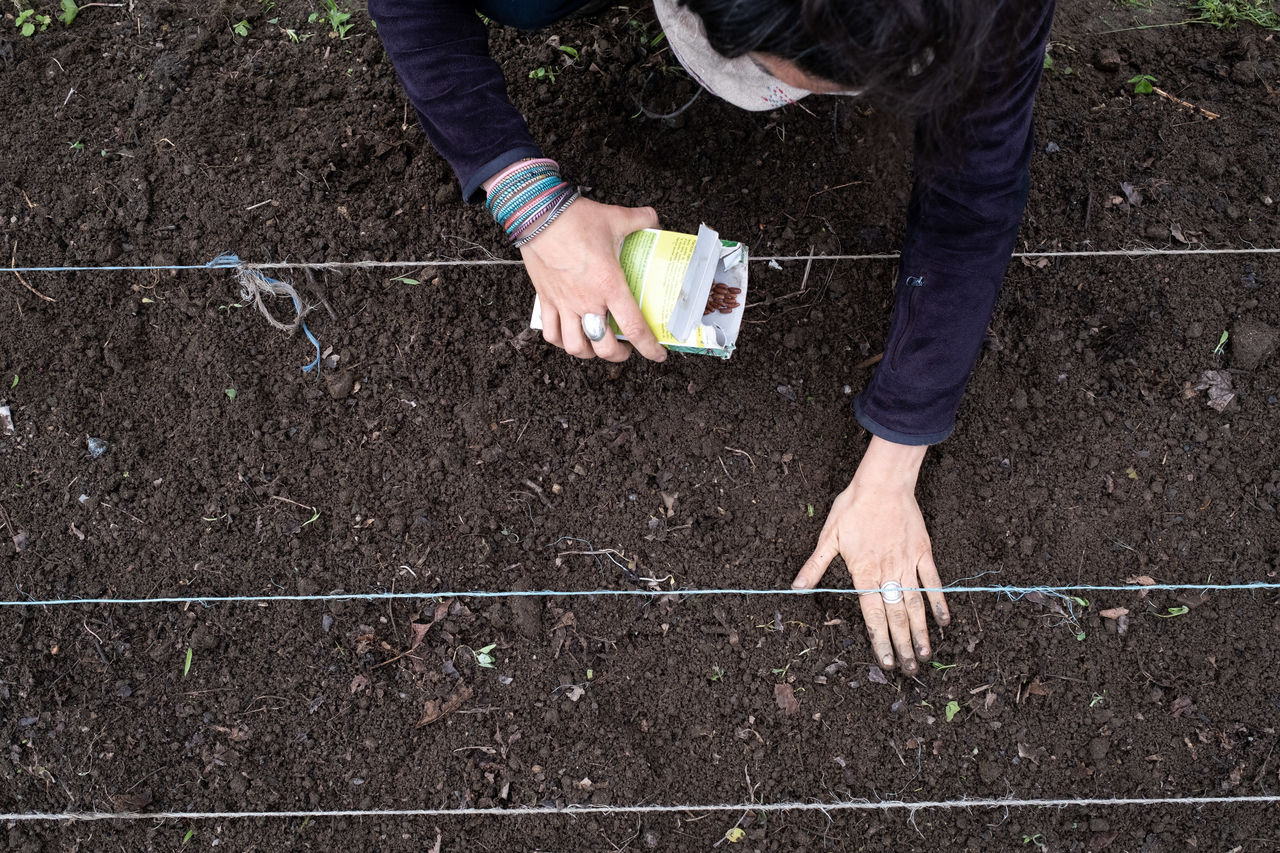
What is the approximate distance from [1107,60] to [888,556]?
1144 millimetres

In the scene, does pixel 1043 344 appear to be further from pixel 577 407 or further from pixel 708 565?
pixel 577 407

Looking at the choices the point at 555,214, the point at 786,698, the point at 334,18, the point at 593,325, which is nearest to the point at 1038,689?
the point at 786,698

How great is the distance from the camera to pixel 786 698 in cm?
154

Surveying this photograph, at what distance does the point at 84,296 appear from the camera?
1689 mm

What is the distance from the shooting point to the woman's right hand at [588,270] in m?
1.19

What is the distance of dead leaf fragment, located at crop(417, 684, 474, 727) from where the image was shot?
1535mm

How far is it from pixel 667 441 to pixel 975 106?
81 cm

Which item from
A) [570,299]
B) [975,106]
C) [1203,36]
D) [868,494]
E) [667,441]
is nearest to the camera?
[975,106]

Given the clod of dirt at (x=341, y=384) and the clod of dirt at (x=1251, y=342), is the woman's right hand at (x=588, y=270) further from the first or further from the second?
the clod of dirt at (x=1251, y=342)

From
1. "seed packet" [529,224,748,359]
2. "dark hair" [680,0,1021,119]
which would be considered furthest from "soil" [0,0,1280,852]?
"dark hair" [680,0,1021,119]

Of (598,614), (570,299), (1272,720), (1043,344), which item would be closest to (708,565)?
(598,614)

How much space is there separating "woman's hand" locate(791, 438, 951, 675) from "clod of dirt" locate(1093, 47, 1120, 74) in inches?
38.4

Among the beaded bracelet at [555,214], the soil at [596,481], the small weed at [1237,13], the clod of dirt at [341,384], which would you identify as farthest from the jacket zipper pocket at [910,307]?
the small weed at [1237,13]

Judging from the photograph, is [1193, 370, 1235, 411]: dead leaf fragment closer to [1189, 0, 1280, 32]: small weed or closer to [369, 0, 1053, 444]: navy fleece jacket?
[369, 0, 1053, 444]: navy fleece jacket
